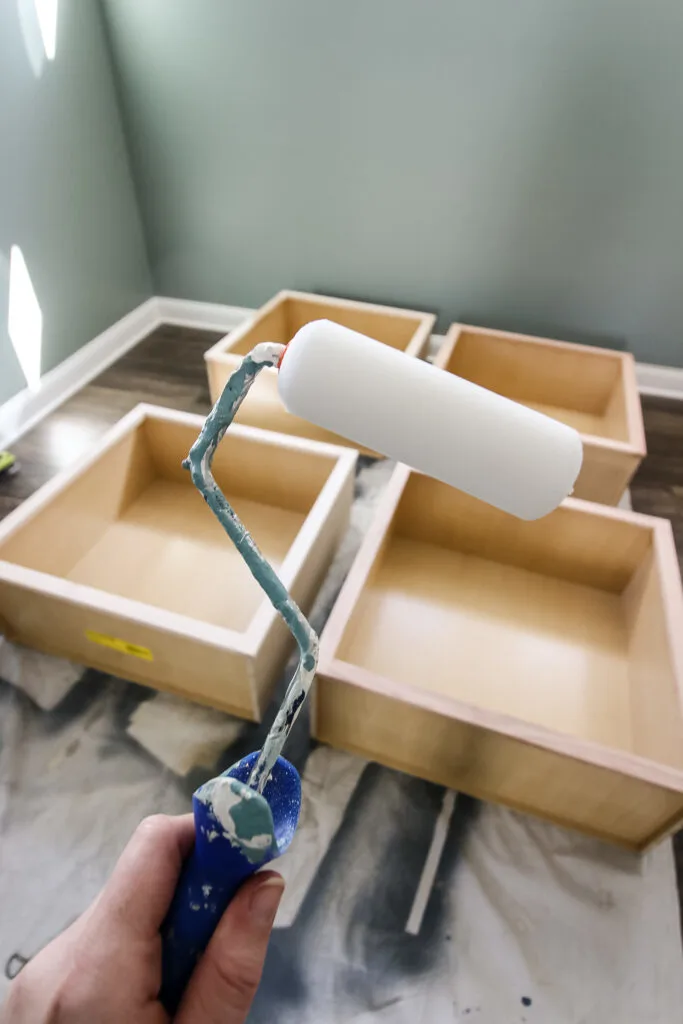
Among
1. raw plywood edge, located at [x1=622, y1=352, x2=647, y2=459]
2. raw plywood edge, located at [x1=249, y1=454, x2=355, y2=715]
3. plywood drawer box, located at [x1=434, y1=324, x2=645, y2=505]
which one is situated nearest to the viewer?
raw plywood edge, located at [x1=249, y1=454, x2=355, y2=715]

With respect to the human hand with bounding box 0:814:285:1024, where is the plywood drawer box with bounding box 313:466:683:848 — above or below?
Answer: below

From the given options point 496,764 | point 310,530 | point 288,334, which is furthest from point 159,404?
point 496,764

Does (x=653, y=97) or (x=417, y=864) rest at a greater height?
(x=653, y=97)

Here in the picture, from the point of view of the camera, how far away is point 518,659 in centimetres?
93

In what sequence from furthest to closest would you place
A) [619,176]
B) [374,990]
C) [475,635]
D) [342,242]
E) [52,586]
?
[342,242] → [619,176] → [475,635] → [52,586] → [374,990]

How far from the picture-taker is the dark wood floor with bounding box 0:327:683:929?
1.35 meters

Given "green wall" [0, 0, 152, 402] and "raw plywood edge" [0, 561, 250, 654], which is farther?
"green wall" [0, 0, 152, 402]

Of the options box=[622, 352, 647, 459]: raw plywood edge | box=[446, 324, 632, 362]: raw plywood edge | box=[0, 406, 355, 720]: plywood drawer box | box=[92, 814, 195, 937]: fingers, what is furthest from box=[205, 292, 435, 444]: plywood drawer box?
box=[92, 814, 195, 937]: fingers

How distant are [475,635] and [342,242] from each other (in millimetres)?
1247

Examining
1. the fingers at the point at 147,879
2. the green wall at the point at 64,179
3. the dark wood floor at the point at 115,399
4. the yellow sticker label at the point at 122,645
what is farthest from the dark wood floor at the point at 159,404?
the fingers at the point at 147,879

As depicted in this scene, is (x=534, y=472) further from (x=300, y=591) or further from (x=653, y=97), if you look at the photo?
(x=653, y=97)

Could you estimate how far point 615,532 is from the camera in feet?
3.17

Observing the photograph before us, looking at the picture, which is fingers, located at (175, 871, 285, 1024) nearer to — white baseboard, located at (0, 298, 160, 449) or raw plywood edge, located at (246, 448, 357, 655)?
raw plywood edge, located at (246, 448, 357, 655)

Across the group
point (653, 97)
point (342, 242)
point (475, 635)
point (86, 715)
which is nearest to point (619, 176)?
point (653, 97)
